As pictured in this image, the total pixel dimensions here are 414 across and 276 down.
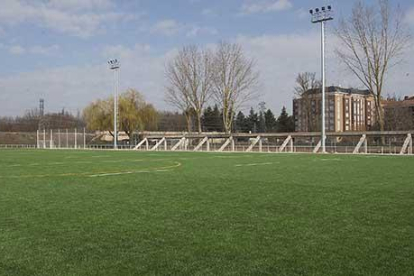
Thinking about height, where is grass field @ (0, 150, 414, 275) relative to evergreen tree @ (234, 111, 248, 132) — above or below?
below

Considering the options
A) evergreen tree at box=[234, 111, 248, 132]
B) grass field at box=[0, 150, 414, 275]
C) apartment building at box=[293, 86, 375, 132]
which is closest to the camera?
grass field at box=[0, 150, 414, 275]

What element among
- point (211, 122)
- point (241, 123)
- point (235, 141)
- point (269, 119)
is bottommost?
point (235, 141)

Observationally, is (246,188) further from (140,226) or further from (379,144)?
(379,144)

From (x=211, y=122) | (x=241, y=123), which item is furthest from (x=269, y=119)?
(x=211, y=122)

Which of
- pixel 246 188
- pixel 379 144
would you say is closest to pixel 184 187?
pixel 246 188

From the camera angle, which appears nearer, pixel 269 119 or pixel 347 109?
pixel 269 119

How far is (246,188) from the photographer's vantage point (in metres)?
10.8

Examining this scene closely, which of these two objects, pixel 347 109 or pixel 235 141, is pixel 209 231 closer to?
pixel 235 141

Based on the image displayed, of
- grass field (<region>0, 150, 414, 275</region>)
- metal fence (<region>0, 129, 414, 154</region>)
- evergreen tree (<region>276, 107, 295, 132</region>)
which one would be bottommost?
grass field (<region>0, 150, 414, 275</region>)

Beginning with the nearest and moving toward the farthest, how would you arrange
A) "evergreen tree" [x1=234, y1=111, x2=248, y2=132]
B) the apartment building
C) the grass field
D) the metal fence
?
the grass field
the metal fence
"evergreen tree" [x1=234, y1=111, x2=248, y2=132]
the apartment building

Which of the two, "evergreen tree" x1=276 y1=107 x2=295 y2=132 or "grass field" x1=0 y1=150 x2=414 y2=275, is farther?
"evergreen tree" x1=276 y1=107 x2=295 y2=132

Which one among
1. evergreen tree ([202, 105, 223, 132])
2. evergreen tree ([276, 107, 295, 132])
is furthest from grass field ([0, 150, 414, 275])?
evergreen tree ([202, 105, 223, 132])

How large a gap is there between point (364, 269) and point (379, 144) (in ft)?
114

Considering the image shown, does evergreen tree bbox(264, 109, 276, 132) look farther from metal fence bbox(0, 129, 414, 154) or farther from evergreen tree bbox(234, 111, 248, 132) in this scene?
metal fence bbox(0, 129, 414, 154)
